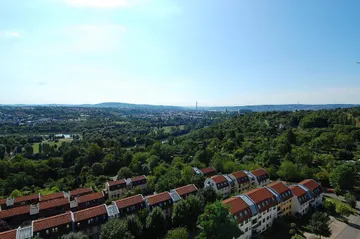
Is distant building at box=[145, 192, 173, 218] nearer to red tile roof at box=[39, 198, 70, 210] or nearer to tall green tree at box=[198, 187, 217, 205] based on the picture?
tall green tree at box=[198, 187, 217, 205]

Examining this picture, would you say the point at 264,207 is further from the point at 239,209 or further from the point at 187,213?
the point at 187,213

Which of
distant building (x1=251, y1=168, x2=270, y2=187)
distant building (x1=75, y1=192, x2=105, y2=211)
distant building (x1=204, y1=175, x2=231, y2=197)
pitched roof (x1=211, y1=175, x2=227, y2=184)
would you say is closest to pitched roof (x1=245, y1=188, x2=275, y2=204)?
distant building (x1=204, y1=175, x2=231, y2=197)

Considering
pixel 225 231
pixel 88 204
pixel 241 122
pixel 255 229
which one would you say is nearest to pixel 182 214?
pixel 225 231

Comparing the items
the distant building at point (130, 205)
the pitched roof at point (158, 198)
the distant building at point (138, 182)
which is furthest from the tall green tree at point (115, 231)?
the distant building at point (138, 182)

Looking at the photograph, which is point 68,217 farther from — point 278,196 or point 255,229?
point 278,196

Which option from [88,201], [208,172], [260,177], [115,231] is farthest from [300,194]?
[88,201]

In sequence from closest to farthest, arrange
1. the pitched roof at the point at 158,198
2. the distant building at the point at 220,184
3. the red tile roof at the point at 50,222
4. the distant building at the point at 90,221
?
the red tile roof at the point at 50,222 < the distant building at the point at 90,221 < the pitched roof at the point at 158,198 < the distant building at the point at 220,184

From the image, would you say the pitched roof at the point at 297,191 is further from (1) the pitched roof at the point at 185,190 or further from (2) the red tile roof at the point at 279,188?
(1) the pitched roof at the point at 185,190
